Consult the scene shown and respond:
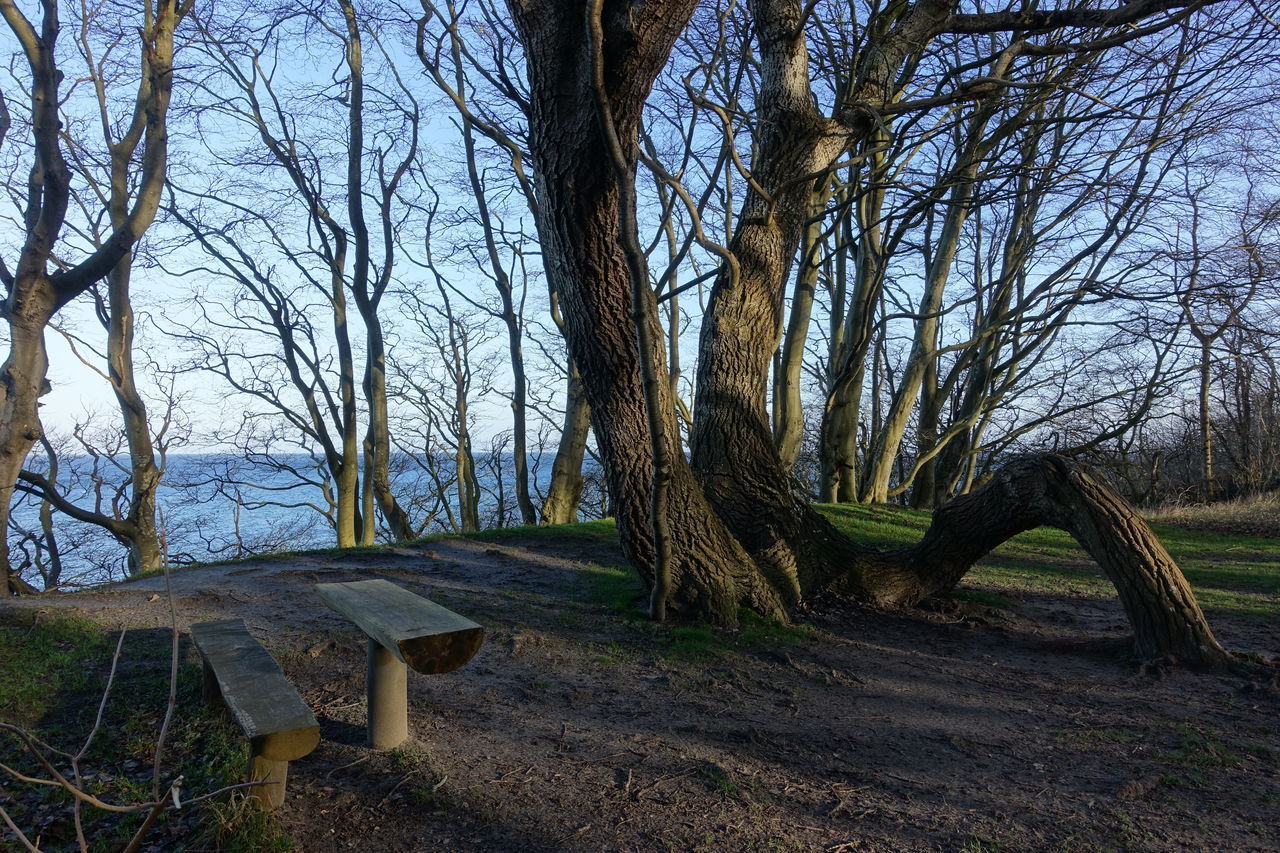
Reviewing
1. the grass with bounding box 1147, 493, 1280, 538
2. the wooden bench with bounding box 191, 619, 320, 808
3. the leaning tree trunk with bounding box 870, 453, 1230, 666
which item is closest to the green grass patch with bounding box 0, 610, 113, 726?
the wooden bench with bounding box 191, 619, 320, 808

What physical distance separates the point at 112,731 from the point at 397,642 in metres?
1.48

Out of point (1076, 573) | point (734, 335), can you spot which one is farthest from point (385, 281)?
point (1076, 573)

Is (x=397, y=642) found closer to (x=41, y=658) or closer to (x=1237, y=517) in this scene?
(x=41, y=658)

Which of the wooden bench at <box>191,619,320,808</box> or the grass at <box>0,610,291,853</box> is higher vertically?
the wooden bench at <box>191,619,320,808</box>

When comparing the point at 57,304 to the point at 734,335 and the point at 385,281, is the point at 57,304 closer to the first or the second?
the point at 734,335

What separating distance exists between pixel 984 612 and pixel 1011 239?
10988 mm

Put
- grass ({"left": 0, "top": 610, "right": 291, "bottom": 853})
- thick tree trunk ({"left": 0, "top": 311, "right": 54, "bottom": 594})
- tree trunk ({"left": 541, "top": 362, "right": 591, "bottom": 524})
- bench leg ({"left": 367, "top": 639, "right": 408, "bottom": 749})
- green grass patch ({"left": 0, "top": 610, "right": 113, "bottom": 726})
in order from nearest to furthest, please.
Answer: grass ({"left": 0, "top": 610, "right": 291, "bottom": 853})
bench leg ({"left": 367, "top": 639, "right": 408, "bottom": 749})
green grass patch ({"left": 0, "top": 610, "right": 113, "bottom": 726})
thick tree trunk ({"left": 0, "top": 311, "right": 54, "bottom": 594})
tree trunk ({"left": 541, "top": 362, "right": 591, "bottom": 524})

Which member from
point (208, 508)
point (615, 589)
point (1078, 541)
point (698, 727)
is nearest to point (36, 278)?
point (615, 589)

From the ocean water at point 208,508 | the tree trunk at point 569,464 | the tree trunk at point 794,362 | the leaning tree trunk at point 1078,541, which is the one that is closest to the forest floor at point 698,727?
the leaning tree trunk at point 1078,541

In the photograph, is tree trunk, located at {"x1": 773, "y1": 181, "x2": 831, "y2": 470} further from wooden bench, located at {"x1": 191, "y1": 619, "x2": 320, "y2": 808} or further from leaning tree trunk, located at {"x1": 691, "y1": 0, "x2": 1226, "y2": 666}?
wooden bench, located at {"x1": 191, "y1": 619, "x2": 320, "y2": 808}

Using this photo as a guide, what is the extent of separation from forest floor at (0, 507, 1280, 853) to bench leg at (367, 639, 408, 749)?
3.0 inches

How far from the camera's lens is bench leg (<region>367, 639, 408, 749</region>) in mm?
3240

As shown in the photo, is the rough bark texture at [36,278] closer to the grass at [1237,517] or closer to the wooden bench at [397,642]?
the wooden bench at [397,642]

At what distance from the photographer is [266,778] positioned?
2.57 metres
